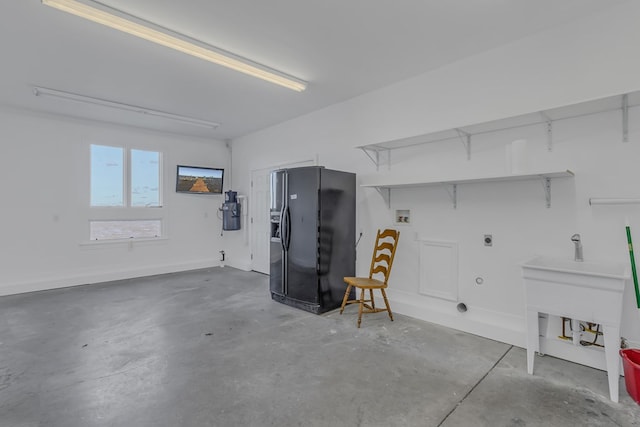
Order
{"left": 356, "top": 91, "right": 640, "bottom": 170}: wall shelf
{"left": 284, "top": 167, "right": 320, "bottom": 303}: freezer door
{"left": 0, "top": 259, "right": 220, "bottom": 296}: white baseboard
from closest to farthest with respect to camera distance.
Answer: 1. {"left": 356, "top": 91, "right": 640, "bottom": 170}: wall shelf
2. {"left": 284, "top": 167, "right": 320, "bottom": 303}: freezer door
3. {"left": 0, "top": 259, "right": 220, "bottom": 296}: white baseboard

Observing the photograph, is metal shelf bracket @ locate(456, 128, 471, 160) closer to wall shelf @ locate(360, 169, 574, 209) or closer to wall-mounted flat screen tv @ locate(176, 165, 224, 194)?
wall shelf @ locate(360, 169, 574, 209)

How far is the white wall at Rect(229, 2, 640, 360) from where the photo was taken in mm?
2523

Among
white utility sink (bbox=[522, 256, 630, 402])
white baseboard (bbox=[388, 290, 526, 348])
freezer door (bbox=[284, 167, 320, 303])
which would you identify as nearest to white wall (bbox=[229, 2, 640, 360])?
white baseboard (bbox=[388, 290, 526, 348])

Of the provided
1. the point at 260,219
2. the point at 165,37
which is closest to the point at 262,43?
the point at 165,37

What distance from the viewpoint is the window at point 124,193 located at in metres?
5.69

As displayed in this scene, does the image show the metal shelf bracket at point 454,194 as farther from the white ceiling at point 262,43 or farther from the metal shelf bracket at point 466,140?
the white ceiling at point 262,43

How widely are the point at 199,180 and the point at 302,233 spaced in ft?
12.4

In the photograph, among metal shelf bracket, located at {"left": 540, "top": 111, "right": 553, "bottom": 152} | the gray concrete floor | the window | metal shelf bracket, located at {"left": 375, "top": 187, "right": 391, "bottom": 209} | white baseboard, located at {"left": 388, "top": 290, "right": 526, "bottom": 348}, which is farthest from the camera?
the window

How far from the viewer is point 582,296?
2.20m

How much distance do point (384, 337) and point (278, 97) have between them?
3499 millimetres

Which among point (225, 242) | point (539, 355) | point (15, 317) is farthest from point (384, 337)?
point (225, 242)

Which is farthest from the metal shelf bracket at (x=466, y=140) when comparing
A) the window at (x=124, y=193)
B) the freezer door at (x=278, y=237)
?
the window at (x=124, y=193)

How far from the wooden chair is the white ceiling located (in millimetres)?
2012

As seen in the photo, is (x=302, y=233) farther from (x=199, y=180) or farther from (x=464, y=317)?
(x=199, y=180)
